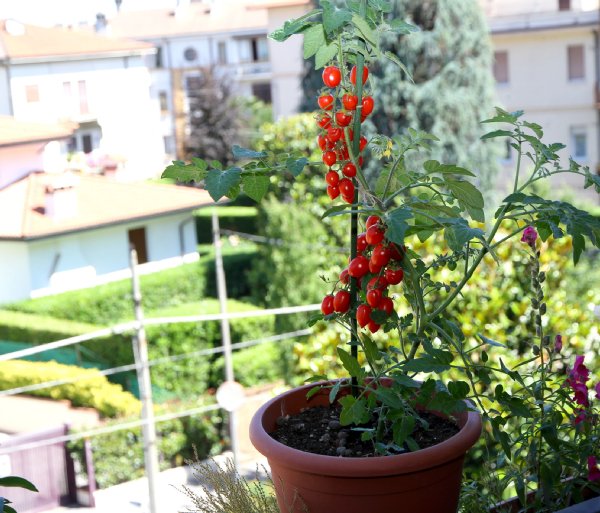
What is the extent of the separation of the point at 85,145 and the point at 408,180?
74.4 feet

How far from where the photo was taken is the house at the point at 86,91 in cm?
1944

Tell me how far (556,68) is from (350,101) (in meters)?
17.4

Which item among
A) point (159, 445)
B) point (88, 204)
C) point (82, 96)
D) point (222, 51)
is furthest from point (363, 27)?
point (222, 51)

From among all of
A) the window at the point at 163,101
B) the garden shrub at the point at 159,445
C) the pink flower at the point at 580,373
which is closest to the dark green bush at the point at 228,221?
the garden shrub at the point at 159,445

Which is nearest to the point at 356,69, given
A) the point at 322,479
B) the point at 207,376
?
the point at 322,479

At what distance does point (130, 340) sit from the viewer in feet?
33.0

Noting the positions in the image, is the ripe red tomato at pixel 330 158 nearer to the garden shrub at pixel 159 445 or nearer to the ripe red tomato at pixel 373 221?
the ripe red tomato at pixel 373 221

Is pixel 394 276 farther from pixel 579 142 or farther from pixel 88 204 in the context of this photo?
pixel 579 142

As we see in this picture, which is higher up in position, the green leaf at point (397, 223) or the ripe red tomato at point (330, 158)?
the ripe red tomato at point (330, 158)

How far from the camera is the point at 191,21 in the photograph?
3297 cm

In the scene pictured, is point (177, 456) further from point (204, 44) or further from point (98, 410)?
point (204, 44)

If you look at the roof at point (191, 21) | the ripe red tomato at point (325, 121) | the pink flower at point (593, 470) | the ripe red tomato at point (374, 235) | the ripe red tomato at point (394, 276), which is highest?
the roof at point (191, 21)

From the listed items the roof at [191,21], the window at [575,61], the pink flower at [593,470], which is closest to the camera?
Result: the pink flower at [593,470]

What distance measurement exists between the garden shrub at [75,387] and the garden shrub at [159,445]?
13.4 inches
